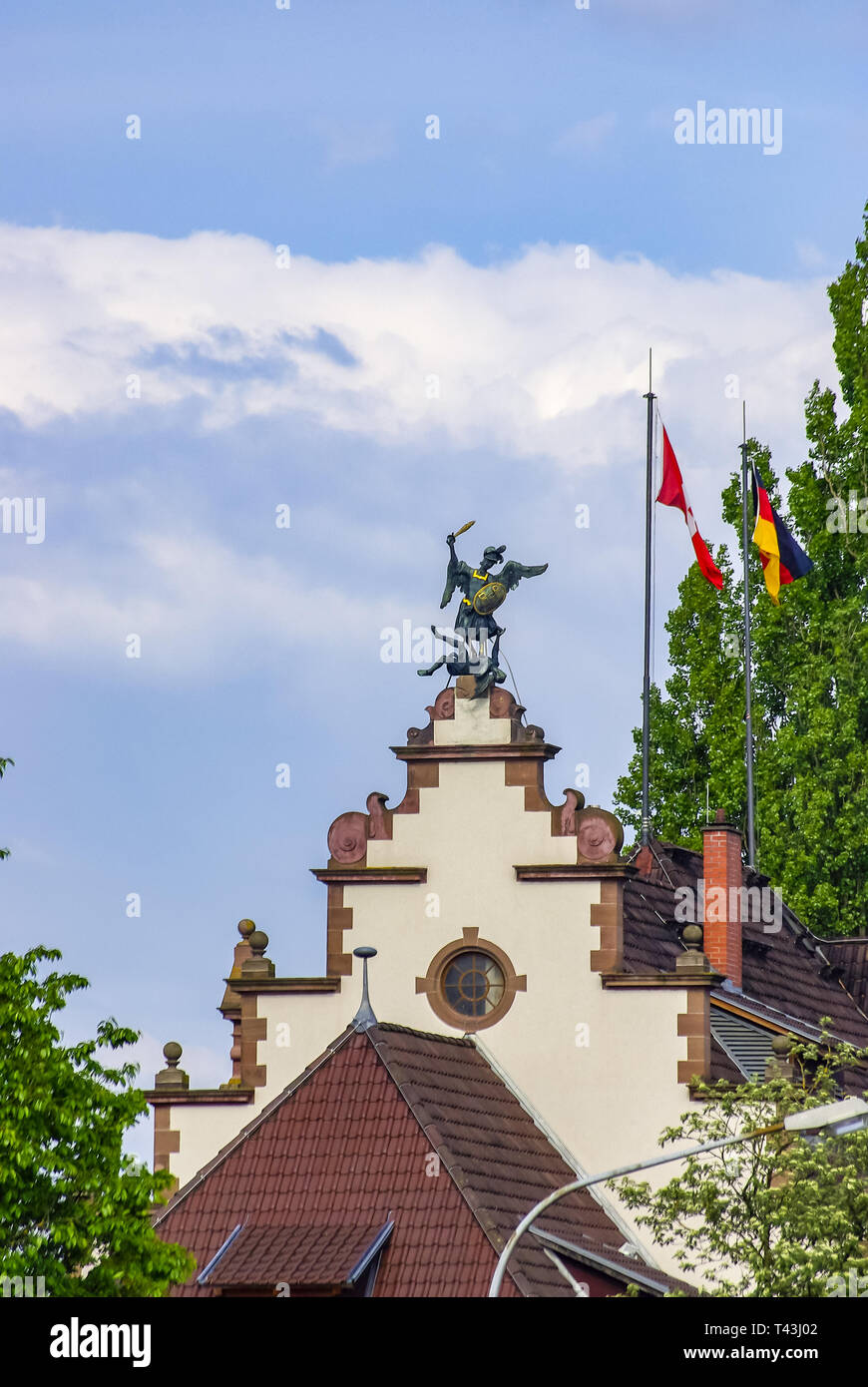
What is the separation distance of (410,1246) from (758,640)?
114ft

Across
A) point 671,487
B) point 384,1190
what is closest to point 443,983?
point 384,1190

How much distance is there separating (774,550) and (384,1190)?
28966mm

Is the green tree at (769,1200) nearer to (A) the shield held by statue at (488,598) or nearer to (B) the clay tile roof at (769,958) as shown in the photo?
(B) the clay tile roof at (769,958)

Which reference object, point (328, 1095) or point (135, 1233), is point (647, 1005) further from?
point (135, 1233)

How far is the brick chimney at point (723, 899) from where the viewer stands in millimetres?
45312

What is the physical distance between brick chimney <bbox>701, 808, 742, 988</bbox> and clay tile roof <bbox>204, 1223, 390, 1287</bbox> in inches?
452

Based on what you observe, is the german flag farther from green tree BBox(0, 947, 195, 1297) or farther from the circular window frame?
green tree BBox(0, 947, 195, 1297)

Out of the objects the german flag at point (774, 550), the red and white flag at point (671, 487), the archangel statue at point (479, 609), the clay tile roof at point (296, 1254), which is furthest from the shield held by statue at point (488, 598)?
the german flag at point (774, 550)

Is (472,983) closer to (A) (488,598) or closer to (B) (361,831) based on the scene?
(B) (361,831)

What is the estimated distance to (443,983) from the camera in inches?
1626
